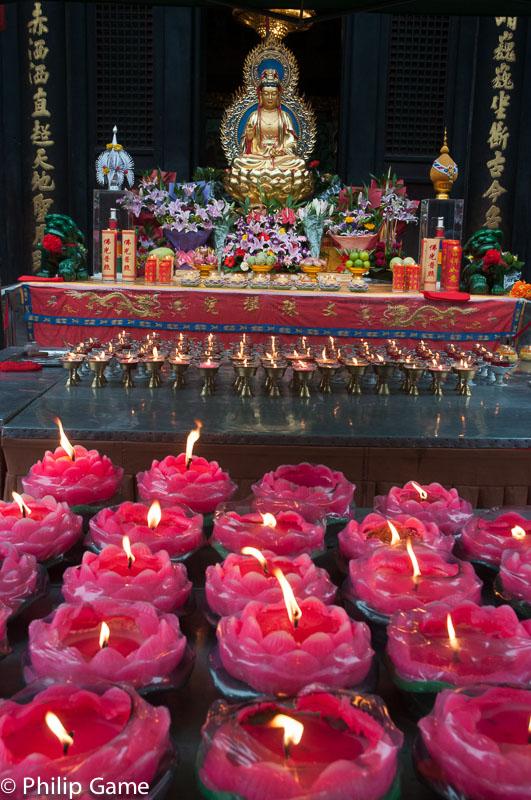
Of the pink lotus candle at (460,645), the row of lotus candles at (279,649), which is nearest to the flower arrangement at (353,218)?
the row of lotus candles at (279,649)

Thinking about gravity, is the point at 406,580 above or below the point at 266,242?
below

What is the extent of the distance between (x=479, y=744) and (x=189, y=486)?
0.75 meters

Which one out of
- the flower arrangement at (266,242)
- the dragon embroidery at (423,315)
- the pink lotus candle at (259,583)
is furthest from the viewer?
the flower arrangement at (266,242)

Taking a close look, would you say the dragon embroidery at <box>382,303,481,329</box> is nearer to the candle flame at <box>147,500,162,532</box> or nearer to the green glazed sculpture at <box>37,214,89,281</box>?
the green glazed sculpture at <box>37,214,89,281</box>

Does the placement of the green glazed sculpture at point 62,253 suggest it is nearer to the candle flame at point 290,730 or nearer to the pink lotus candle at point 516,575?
the pink lotus candle at point 516,575

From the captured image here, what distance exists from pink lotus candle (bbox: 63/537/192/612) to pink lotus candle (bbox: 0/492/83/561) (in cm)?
14

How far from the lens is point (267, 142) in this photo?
6836 millimetres

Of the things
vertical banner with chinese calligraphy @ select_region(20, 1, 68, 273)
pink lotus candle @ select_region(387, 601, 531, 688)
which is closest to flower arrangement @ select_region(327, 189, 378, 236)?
vertical banner with chinese calligraphy @ select_region(20, 1, 68, 273)

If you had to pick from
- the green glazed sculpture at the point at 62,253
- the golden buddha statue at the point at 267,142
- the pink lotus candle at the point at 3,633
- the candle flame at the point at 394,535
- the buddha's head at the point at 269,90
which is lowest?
the pink lotus candle at the point at 3,633

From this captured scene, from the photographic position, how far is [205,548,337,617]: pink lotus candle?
2.82 feet

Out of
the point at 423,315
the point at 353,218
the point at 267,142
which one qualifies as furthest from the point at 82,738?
the point at 267,142

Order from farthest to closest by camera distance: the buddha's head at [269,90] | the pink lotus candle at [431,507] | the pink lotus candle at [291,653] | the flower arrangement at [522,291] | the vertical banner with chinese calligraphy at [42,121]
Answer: the vertical banner with chinese calligraphy at [42,121], the buddha's head at [269,90], the flower arrangement at [522,291], the pink lotus candle at [431,507], the pink lotus candle at [291,653]

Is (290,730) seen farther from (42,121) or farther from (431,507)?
(42,121)

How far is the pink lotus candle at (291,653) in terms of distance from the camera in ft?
2.38
